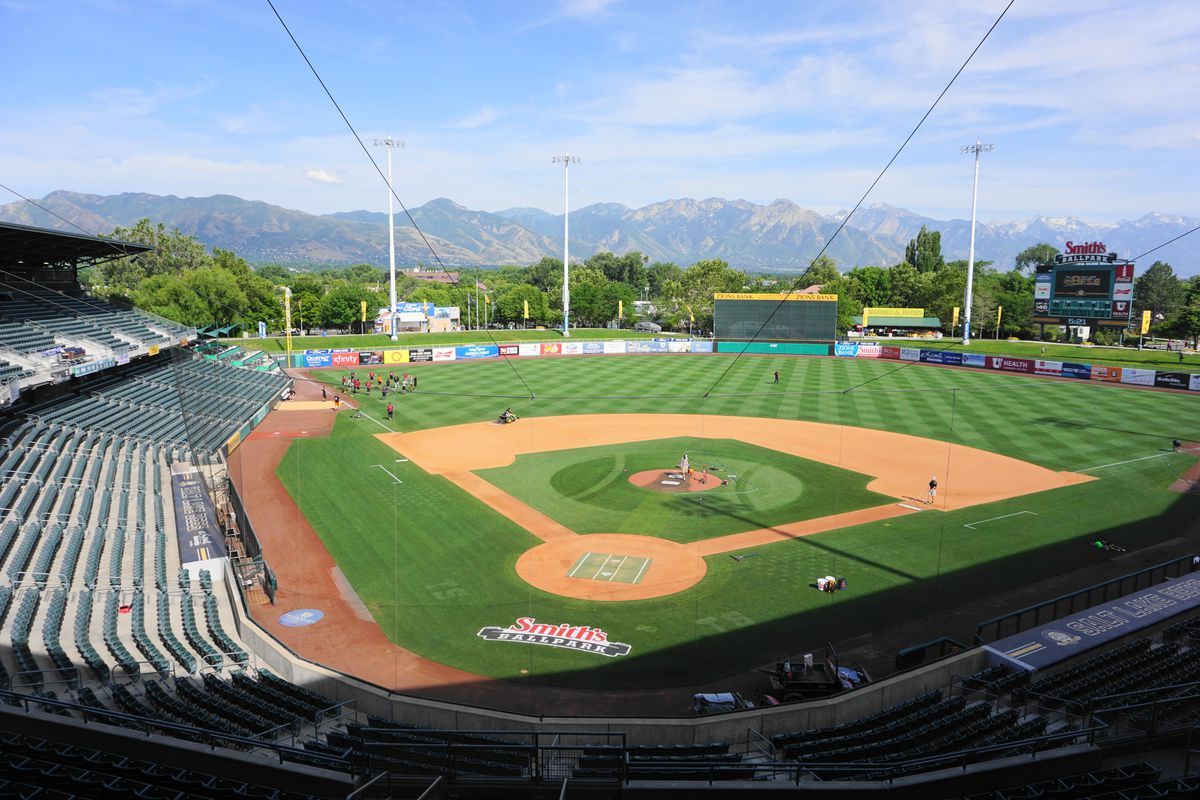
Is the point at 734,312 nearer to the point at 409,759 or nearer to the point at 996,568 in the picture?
the point at 996,568

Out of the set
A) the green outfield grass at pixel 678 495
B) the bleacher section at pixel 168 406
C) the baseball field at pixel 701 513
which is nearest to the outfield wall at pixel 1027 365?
the baseball field at pixel 701 513

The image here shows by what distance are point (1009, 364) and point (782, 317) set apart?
71.6ft

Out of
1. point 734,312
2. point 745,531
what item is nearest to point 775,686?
point 745,531

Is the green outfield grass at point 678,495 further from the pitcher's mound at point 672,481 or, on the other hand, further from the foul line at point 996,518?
the foul line at point 996,518

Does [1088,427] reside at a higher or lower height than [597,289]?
lower

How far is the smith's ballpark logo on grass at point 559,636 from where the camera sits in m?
17.0

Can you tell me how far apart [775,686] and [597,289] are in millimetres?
104202

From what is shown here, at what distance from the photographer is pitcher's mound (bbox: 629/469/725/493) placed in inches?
1169

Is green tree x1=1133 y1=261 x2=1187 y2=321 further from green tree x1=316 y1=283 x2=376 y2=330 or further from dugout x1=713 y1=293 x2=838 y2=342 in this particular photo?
green tree x1=316 y1=283 x2=376 y2=330

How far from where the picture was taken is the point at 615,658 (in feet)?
54.3

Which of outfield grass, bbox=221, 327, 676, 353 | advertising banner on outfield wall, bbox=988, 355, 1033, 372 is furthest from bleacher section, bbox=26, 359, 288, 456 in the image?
advertising banner on outfield wall, bbox=988, 355, 1033, 372

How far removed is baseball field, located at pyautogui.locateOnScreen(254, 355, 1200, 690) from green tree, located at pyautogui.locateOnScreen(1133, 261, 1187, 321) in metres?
76.5

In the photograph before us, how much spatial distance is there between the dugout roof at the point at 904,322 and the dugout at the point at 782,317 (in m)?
35.4

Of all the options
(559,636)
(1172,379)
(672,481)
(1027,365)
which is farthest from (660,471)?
(1027,365)
